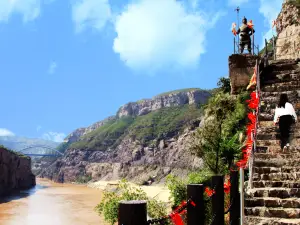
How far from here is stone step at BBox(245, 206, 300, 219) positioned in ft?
29.4

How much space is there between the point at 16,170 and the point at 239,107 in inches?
3392

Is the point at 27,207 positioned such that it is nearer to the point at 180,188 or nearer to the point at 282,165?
the point at 180,188

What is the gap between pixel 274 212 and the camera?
9164mm

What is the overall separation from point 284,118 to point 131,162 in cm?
10974

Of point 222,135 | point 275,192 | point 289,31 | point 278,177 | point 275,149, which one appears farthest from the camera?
point 289,31

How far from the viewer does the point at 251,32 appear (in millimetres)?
25516

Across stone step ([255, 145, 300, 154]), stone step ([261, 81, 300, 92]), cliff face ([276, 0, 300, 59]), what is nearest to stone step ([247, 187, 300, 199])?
stone step ([255, 145, 300, 154])

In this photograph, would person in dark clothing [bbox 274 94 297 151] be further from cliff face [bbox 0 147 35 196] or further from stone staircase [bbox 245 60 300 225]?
cliff face [bbox 0 147 35 196]

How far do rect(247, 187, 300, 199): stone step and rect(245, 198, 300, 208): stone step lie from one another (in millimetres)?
256

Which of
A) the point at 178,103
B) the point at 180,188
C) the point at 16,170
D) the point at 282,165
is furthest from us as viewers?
the point at 178,103

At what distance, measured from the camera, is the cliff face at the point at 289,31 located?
33562 mm

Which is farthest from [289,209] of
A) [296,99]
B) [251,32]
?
[251,32]

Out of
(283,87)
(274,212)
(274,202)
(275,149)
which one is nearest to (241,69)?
(283,87)

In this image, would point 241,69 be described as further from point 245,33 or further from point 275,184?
point 275,184
